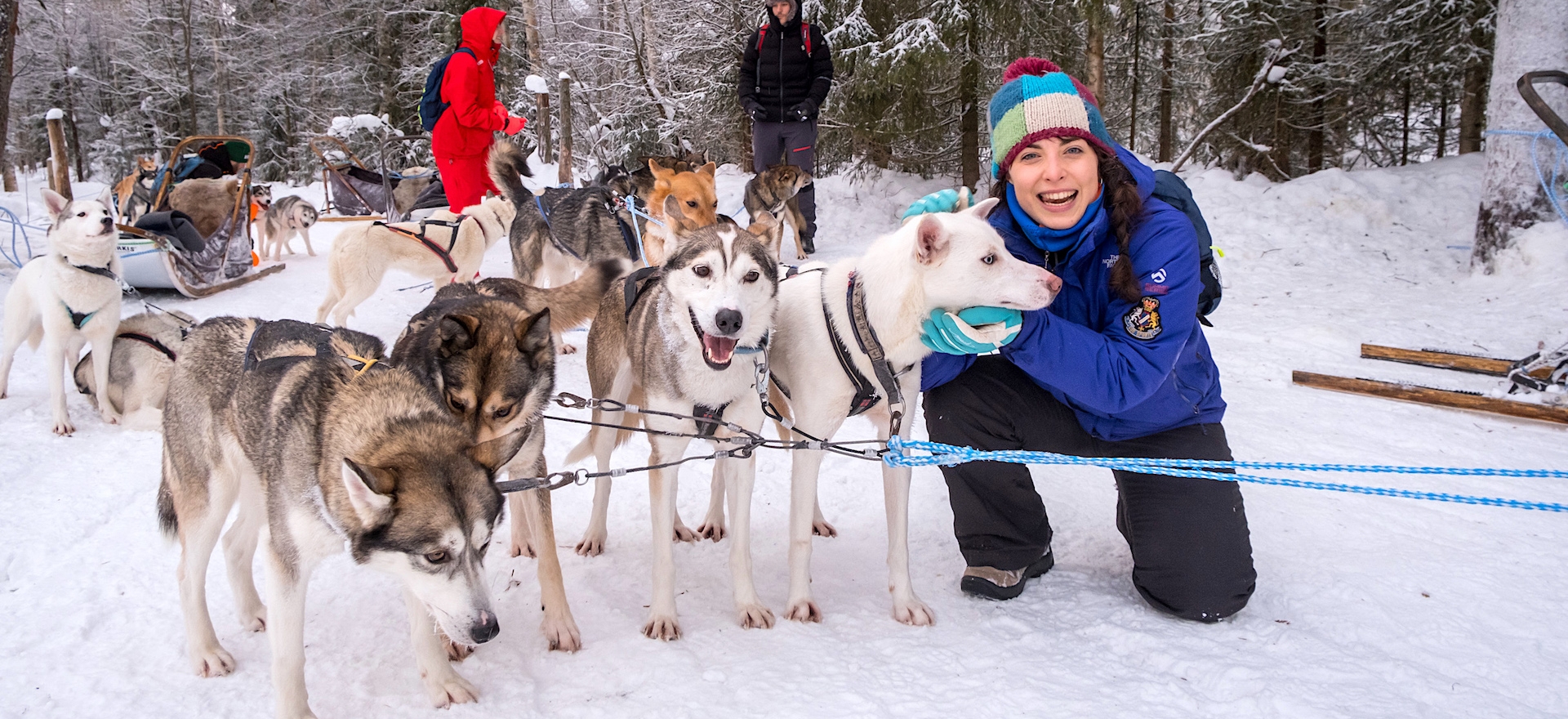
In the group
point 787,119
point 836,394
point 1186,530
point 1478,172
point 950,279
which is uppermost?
point 787,119

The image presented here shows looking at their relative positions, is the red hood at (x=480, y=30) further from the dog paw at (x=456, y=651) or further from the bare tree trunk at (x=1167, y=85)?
the bare tree trunk at (x=1167, y=85)

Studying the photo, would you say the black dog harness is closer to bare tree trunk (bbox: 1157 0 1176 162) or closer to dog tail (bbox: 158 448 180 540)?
dog tail (bbox: 158 448 180 540)

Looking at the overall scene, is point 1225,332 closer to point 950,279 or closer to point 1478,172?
point 950,279

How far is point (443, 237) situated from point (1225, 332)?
16.8 feet

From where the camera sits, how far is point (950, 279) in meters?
1.96

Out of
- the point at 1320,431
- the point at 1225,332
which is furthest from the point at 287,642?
the point at 1225,332

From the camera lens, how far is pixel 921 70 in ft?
26.8

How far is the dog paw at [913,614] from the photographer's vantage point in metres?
2.15

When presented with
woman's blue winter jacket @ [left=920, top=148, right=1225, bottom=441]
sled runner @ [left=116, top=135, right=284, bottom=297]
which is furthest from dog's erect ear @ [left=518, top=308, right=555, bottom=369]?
sled runner @ [left=116, top=135, right=284, bottom=297]

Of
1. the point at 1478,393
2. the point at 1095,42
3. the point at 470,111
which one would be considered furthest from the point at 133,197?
the point at 1478,393

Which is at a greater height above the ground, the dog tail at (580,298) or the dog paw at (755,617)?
the dog tail at (580,298)

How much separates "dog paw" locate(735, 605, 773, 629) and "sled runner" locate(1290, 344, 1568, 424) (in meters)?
3.23

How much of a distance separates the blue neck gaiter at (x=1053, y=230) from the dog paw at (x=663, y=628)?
4.79 ft

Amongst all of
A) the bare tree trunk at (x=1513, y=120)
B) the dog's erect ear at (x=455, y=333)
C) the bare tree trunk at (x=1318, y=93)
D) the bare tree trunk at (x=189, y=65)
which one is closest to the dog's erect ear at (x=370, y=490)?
the dog's erect ear at (x=455, y=333)
